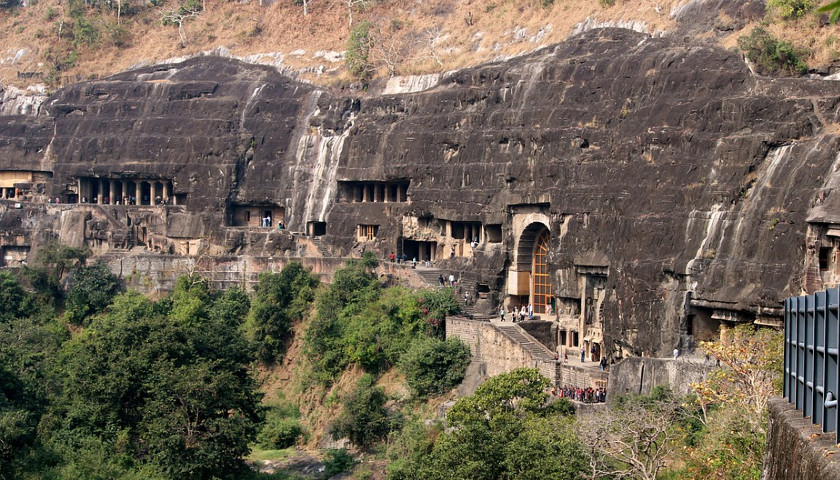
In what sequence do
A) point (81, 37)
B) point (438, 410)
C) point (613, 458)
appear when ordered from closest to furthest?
point (613, 458), point (438, 410), point (81, 37)

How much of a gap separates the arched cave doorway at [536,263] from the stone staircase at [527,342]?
3.14 m

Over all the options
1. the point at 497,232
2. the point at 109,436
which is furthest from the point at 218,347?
the point at 497,232

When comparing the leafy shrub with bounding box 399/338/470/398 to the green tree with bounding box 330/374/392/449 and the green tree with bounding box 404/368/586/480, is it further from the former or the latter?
the green tree with bounding box 404/368/586/480

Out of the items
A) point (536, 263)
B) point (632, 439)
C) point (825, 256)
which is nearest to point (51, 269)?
point (536, 263)

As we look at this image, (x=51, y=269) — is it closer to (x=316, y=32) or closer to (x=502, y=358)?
(x=316, y=32)

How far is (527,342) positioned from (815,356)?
29.2m

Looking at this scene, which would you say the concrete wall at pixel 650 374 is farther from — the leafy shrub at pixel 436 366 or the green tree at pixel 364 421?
the green tree at pixel 364 421

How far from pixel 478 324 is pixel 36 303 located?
23674mm

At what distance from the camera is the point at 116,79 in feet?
222

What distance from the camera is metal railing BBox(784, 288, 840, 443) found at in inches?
531

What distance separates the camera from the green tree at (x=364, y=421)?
42.5m

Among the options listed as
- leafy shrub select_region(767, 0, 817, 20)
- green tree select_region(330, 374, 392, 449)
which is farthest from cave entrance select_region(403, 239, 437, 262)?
leafy shrub select_region(767, 0, 817, 20)

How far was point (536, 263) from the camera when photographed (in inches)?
1882

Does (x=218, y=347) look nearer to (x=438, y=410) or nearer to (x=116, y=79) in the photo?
(x=438, y=410)
